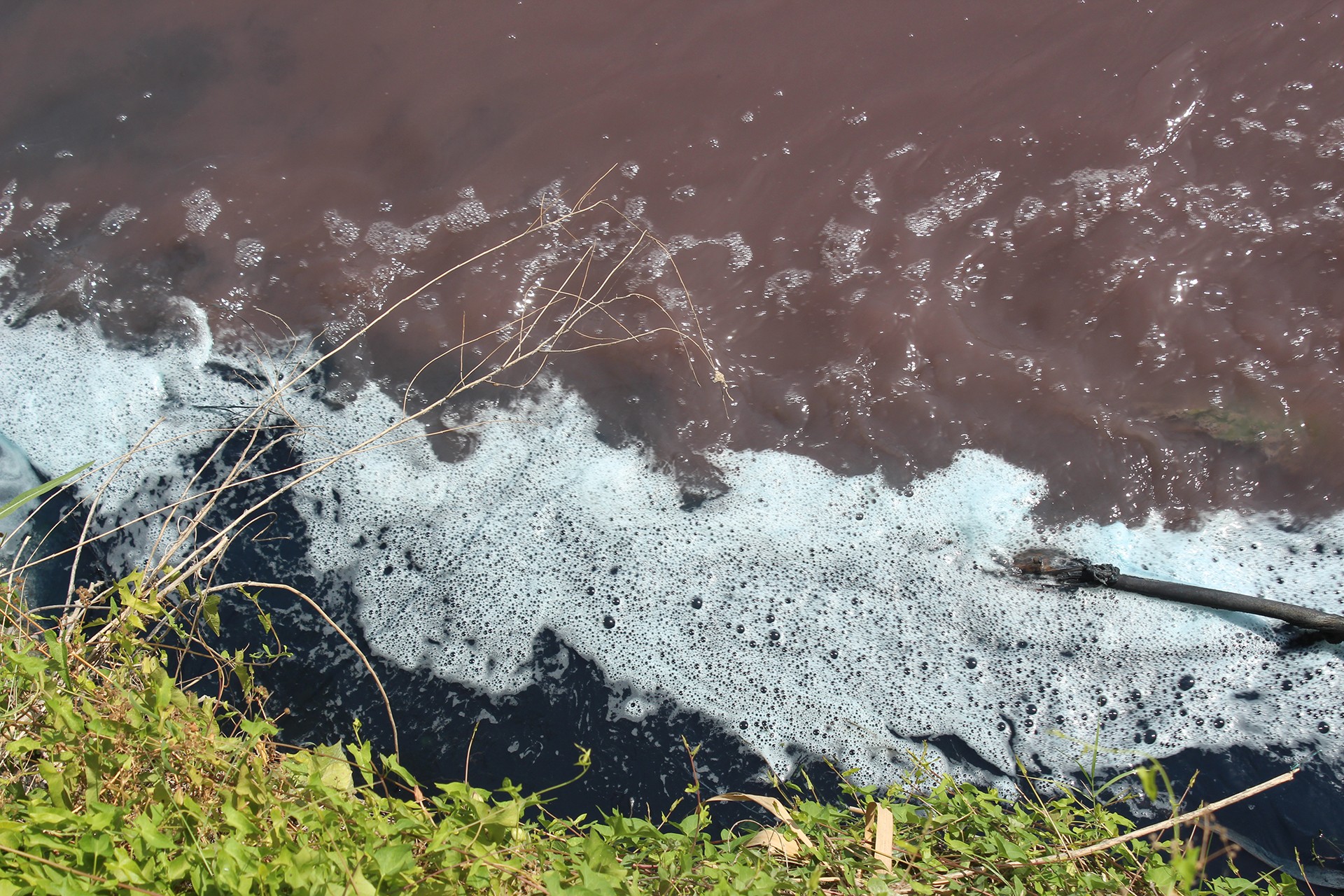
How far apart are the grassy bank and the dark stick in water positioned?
0.76 metres

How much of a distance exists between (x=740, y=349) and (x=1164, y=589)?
5.45ft

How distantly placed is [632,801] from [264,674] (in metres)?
1.33

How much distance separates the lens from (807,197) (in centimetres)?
309

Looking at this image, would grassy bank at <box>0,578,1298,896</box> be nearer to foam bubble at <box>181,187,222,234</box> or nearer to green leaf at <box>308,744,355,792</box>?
green leaf at <box>308,744,355,792</box>

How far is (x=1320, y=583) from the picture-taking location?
2768mm

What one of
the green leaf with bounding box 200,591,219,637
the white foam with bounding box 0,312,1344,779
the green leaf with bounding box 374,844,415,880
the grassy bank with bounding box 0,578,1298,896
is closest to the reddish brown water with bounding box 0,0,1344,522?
the white foam with bounding box 0,312,1344,779

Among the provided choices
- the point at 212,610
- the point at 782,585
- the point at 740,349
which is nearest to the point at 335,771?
the point at 212,610

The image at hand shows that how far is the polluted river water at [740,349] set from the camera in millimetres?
2754

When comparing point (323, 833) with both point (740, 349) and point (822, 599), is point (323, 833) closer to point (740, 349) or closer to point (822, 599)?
point (822, 599)

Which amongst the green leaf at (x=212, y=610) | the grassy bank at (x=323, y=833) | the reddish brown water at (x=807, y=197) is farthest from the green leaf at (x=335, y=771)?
the reddish brown water at (x=807, y=197)

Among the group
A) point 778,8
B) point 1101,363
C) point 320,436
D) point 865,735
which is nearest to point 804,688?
point 865,735

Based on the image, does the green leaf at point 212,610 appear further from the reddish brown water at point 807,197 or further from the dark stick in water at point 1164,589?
the dark stick in water at point 1164,589

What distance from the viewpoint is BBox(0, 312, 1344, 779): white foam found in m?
2.71

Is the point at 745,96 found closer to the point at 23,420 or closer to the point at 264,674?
the point at 264,674
